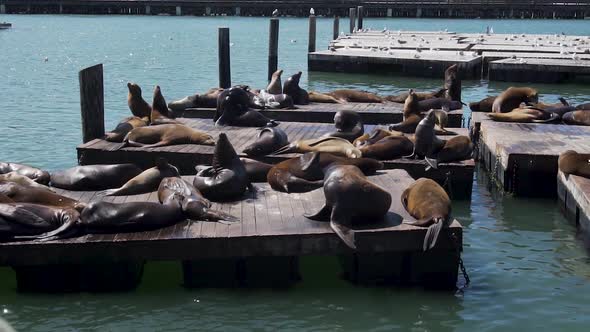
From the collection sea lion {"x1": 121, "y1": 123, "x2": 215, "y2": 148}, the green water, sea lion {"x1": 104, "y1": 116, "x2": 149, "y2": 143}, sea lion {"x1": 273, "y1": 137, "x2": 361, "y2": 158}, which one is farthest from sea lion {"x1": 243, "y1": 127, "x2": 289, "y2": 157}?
the green water

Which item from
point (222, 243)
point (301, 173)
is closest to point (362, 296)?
point (222, 243)

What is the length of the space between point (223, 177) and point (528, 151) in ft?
13.0

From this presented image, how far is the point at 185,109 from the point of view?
1174 centimetres

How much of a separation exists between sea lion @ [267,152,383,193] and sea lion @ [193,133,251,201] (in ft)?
0.90

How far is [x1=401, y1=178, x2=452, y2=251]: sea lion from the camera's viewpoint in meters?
5.71

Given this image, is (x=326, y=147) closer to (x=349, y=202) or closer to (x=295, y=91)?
(x=349, y=202)

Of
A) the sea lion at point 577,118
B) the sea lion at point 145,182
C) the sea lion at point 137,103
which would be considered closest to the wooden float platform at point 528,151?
the sea lion at point 577,118

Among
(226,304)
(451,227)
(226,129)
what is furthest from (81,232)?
(226,129)

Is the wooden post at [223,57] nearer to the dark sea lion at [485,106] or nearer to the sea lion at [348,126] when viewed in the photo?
the dark sea lion at [485,106]

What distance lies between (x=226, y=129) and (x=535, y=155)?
12.5ft

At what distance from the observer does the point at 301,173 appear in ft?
22.6

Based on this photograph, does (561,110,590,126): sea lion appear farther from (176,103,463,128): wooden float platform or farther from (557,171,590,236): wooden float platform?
(557,171,590,236): wooden float platform

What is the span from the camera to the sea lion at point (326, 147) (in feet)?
25.8

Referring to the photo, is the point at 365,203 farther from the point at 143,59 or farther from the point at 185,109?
the point at 143,59
